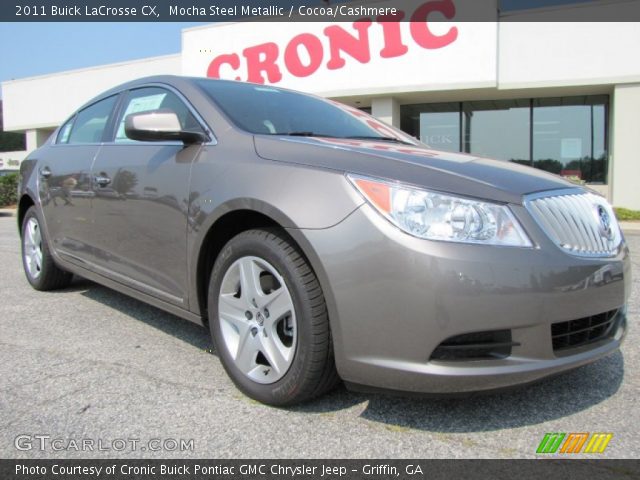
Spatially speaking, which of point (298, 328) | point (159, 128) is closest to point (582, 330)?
point (298, 328)

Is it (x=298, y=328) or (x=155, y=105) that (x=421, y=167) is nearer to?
(x=298, y=328)

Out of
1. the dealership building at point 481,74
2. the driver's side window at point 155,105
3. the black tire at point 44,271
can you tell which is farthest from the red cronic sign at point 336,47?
the driver's side window at point 155,105

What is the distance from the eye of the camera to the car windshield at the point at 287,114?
2.89 metres

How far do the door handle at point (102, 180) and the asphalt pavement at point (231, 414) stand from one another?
0.98m

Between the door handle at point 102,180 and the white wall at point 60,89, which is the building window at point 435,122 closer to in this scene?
the white wall at point 60,89

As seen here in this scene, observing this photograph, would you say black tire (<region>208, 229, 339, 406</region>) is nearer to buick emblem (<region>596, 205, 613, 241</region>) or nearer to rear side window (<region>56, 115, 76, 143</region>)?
buick emblem (<region>596, 205, 613, 241</region>)

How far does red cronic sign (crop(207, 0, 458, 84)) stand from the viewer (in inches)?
515

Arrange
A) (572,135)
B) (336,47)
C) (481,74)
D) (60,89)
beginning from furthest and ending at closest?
(60,89), (336,47), (572,135), (481,74)

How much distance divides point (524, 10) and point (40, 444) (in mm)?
13408

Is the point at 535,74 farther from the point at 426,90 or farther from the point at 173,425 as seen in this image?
the point at 173,425

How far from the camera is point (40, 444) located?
81.5 inches

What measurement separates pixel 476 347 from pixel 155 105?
2412mm

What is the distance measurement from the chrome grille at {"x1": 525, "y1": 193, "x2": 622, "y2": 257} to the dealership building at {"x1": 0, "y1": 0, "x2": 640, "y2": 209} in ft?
36.9

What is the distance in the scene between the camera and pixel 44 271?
14.6 feet
